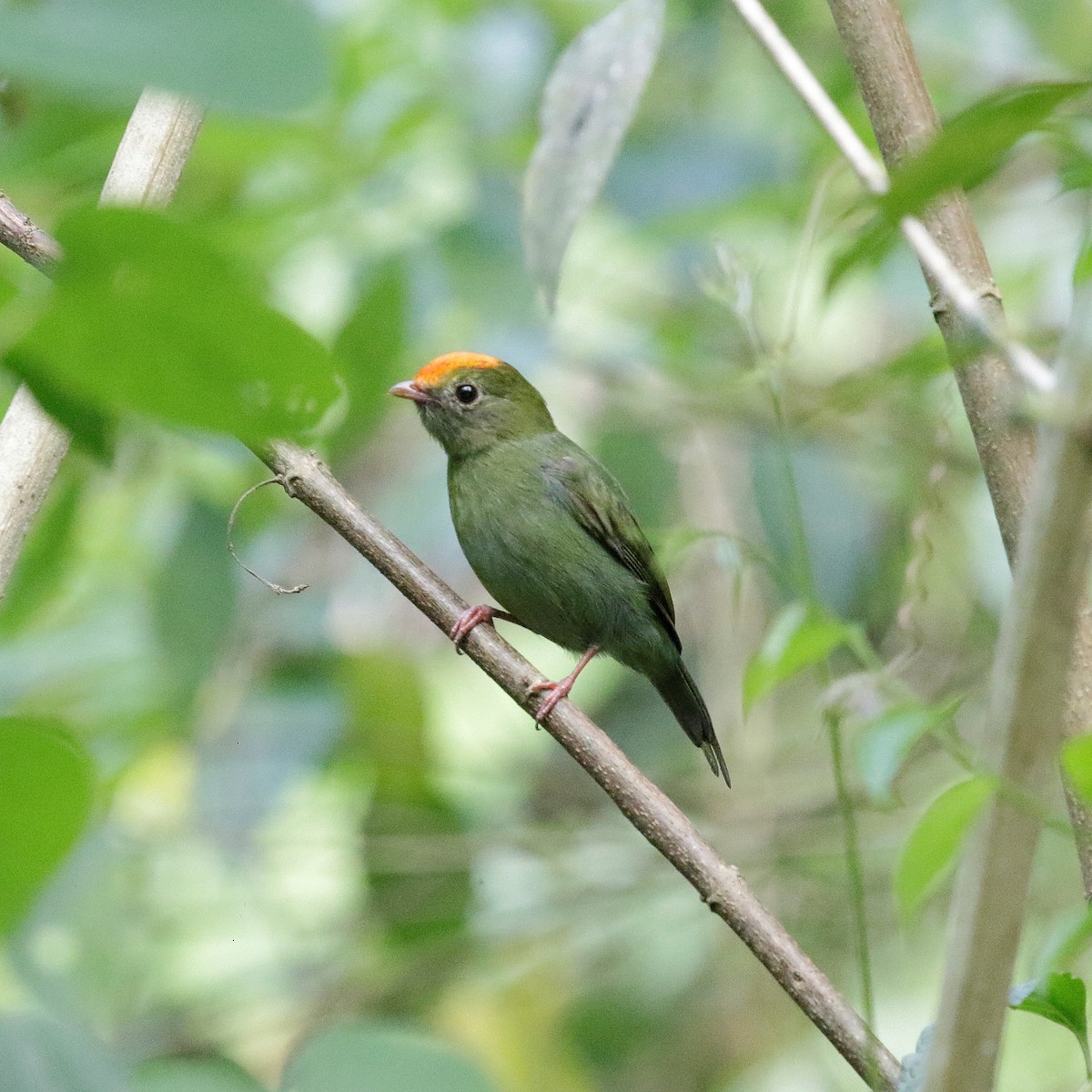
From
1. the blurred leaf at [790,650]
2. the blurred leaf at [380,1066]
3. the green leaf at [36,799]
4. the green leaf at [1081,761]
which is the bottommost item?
the blurred leaf at [380,1066]

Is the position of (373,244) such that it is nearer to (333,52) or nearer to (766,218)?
(766,218)

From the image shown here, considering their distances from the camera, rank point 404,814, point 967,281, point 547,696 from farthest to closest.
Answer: point 404,814, point 547,696, point 967,281

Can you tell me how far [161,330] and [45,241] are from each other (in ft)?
3.99

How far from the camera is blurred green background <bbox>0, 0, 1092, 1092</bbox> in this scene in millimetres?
3609

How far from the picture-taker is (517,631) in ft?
17.6

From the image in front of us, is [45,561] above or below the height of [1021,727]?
above

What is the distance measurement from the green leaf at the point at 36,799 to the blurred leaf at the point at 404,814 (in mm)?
3441

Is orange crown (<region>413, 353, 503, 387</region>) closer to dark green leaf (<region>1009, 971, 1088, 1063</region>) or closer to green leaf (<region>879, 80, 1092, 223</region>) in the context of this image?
dark green leaf (<region>1009, 971, 1088, 1063</region>)

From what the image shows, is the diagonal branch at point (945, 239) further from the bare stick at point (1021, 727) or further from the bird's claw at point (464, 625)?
the bird's claw at point (464, 625)

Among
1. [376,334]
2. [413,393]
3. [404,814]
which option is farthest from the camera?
[404,814]

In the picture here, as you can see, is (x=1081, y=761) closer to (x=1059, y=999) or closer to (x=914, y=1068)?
(x=1059, y=999)

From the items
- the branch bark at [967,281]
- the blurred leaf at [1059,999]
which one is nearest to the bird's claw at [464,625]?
the branch bark at [967,281]

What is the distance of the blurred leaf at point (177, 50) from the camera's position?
71 centimetres

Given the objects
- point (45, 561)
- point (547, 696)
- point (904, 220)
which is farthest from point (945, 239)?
point (45, 561)
